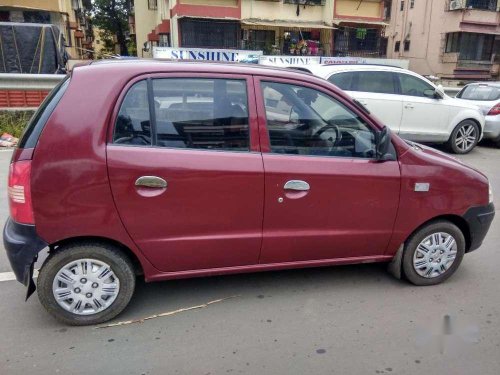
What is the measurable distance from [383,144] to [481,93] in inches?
335

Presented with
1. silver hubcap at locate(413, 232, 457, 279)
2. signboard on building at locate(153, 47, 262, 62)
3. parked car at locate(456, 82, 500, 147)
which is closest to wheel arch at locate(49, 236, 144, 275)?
silver hubcap at locate(413, 232, 457, 279)

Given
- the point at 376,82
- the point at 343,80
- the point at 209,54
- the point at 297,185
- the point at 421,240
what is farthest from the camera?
the point at 209,54

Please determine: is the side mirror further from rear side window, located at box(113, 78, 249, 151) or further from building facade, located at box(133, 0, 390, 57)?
building facade, located at box(133, 0, 390, 57)

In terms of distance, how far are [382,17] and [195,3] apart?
10985 mm

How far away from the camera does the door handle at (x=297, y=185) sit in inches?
118

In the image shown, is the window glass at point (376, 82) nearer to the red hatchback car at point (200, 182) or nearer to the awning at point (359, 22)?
the red hatchback car at point (200, 182)

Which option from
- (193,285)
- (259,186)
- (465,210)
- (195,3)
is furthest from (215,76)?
(195,3)

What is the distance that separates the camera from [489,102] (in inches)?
386

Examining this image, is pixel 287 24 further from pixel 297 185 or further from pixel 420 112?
pixel 297 185

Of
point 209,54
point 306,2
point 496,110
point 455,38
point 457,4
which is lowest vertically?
point 496,110

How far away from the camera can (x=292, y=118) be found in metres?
3.10

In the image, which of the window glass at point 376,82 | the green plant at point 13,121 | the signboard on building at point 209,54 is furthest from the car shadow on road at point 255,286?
the signboard on building at point 209,54

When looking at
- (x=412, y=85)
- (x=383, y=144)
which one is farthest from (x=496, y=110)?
(x=383, y=144)

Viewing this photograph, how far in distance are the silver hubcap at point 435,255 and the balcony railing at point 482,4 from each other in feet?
97.5
